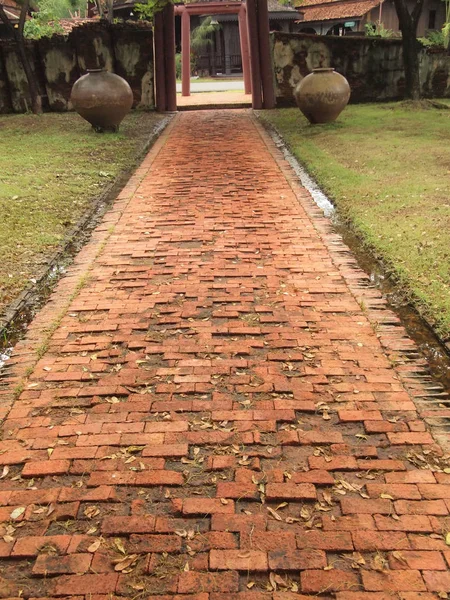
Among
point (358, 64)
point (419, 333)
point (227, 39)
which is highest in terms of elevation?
point (227, 39)

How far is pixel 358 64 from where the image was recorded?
55.3ft

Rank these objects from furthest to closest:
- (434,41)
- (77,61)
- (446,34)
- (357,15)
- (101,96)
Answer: (357,15), (434,41), (77,61), (446,34), (101,96)

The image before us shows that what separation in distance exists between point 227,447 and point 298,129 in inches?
434

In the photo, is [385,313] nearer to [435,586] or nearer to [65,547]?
[435,586]

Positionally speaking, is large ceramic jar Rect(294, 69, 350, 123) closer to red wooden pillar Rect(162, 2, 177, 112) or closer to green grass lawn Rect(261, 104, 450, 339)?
green grass lawn Rect(261, 104, 450, 339)

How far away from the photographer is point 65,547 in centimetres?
224

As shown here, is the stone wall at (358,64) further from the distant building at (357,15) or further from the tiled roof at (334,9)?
the tiled roof at (334,9)

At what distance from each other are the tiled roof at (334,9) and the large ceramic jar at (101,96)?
21.7 metres

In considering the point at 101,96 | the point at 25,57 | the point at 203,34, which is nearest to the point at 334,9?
the point at 203,34

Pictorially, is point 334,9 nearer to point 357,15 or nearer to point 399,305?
point 357,15

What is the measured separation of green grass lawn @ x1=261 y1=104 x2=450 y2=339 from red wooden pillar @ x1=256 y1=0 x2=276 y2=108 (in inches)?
71.9

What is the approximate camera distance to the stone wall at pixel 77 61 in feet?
52.3

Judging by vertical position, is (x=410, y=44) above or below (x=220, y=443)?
above

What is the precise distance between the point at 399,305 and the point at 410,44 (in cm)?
1338
